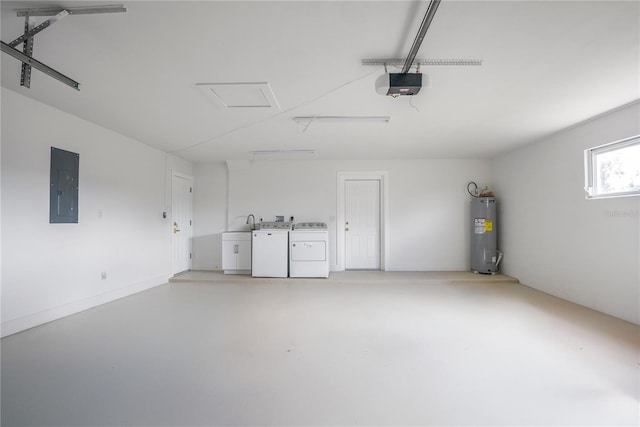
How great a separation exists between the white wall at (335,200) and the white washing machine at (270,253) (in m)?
0.83

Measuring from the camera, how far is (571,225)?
380cm

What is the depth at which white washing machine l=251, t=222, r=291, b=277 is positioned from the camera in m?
5.09

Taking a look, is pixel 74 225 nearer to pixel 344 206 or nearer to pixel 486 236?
pixel 344 206

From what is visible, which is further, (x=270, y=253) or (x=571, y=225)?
(x=270, y=253)

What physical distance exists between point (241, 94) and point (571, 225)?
4670 mm

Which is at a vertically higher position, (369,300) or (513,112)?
(513,112)

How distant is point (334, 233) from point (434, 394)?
4.10m

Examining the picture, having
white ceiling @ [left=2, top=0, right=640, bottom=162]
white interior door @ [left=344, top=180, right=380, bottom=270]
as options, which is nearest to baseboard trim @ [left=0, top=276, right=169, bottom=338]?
white ceiling @ [left=2, top=0, right=640, bottom=162]

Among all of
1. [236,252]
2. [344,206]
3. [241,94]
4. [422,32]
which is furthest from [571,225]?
[236,252]

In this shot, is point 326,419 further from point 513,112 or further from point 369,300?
point 513,112

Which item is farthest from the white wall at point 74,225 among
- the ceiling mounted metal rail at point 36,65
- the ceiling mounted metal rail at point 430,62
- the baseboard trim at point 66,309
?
the ceiling mounted metal rail at point 430,62

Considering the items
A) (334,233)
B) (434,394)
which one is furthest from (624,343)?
(334,233)

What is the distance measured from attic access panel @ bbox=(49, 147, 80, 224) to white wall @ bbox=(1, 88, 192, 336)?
6 centimetres

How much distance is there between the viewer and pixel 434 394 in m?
1.79
